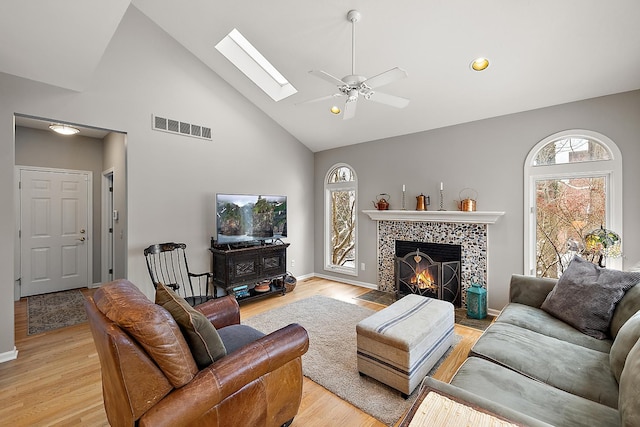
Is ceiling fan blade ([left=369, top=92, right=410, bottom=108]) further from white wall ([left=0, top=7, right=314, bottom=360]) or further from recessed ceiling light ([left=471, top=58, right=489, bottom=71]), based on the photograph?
white wall ([left=0, top=7, right=314, bottom=360])

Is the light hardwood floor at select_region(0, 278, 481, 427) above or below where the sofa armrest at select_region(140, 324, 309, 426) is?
below

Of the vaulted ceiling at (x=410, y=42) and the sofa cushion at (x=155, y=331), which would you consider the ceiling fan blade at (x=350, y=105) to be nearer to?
the vaulted ceiling at (x=410, y=42)

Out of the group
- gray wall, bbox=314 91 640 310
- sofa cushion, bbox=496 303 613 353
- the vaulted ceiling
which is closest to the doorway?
the vaulted ceiling

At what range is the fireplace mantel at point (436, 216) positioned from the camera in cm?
369

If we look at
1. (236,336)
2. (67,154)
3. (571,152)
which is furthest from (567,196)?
(67,154)

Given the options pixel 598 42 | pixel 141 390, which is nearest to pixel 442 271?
pixel 598 42

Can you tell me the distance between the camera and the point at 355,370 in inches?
96.7

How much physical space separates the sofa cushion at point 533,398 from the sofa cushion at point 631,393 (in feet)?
0.52

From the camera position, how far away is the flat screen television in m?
4.08

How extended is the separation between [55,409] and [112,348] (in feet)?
5.24

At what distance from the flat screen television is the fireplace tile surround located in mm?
1483

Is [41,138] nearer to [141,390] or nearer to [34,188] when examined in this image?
[34,188]

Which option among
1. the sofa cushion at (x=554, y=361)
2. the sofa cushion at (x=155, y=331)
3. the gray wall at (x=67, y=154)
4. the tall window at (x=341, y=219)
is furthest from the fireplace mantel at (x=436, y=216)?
the gray wall at (x=67, y=154)

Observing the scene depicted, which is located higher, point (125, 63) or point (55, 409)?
point (125, 63)
